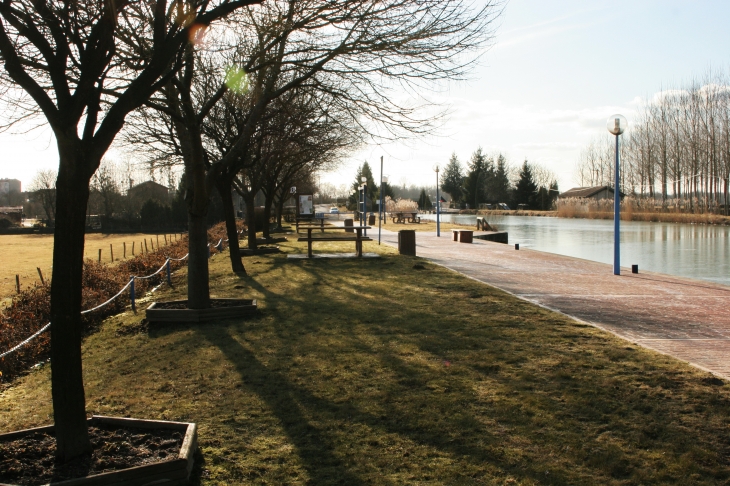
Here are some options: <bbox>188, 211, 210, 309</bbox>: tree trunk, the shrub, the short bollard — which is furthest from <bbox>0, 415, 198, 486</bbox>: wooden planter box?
the short bollard

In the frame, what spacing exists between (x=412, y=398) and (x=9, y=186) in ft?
549

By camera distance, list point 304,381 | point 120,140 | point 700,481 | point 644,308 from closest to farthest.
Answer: point 700,481 → point 304,381 → point 644,308 → point 120,140

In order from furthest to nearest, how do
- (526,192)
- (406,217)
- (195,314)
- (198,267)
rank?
(526,192)
(406,217)
(198,267)
(195,314)

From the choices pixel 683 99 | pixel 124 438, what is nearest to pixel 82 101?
pixel 124 438

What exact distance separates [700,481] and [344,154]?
29.6 meters

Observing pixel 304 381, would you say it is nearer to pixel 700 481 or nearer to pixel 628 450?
pixel 628 450

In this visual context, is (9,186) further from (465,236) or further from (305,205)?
(465,236)

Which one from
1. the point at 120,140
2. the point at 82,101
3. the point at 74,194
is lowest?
the point at 74,194

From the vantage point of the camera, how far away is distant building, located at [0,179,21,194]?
5578 inches

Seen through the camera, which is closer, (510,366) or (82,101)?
(82,101)

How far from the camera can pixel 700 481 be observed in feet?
12.0

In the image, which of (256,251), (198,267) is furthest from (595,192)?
(198,267)

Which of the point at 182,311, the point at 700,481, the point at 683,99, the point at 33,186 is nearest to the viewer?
the point at 700,481

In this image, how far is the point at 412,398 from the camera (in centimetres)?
527
